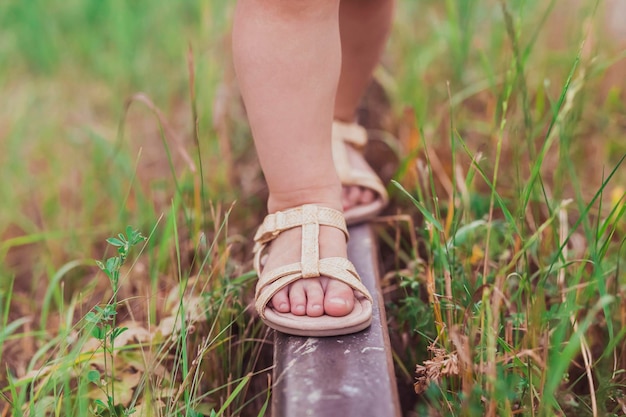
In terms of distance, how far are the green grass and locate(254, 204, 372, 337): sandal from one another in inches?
3.2

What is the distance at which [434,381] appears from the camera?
3.58 ft

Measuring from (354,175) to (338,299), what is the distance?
0.56m

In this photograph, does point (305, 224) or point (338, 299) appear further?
point (305, 224)

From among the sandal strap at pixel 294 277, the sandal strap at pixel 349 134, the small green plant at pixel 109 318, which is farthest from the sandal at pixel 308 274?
the sandal strap at pixel 349 134

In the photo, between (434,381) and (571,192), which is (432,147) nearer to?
(571,192)

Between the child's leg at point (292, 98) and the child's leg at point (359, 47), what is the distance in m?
0.33

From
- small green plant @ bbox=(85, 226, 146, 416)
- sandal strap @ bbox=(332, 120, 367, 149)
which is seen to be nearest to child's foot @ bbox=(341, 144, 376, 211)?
sandal strap @ bbox=(332, 120, 367, 149)

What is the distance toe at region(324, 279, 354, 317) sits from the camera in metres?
1.15

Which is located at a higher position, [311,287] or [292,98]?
[292,98]

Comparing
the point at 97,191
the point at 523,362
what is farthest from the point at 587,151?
the point at 97,191

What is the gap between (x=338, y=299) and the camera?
1.16 meters

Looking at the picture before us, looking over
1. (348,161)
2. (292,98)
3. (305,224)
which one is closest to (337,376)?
(305,224)

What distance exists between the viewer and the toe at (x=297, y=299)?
3.87ft

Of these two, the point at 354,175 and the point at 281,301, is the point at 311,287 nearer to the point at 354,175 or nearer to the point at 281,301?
the point at 281,301
